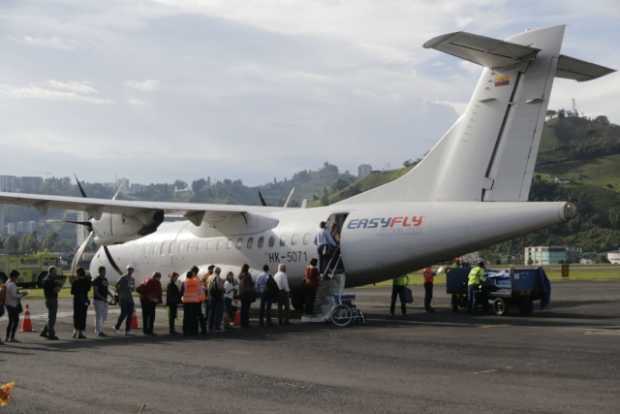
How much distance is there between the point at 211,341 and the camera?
17000 millimetres

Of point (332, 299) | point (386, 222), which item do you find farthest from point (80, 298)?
point (386, 222)

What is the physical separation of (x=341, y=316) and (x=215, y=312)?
3.20 m

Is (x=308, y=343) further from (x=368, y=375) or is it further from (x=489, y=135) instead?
(x=489, y=135)

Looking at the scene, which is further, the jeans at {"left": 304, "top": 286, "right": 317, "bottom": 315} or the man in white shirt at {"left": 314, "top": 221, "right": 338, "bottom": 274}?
the man in white shirt at {"left": 314, "top": 221, "right": 338, "bottom": 274}

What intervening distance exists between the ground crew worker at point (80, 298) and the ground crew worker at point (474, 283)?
10425mm

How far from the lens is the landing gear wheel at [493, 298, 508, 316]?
2141 centimetres

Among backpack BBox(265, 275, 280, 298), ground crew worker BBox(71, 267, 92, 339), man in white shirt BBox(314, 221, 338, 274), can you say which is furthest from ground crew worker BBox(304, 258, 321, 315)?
ground crew worker BBox(71, 267, 92, 339)

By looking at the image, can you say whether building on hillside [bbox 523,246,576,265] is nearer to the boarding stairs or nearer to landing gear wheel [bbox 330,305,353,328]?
the boarding stairs

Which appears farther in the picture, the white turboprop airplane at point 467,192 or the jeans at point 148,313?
the jeans at point 148,313

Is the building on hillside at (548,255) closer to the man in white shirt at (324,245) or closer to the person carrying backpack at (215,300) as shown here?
the man in white shirt at (324,245)

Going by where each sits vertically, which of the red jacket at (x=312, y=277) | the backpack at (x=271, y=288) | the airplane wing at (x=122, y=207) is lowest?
the backpack at (x=271, y=288)

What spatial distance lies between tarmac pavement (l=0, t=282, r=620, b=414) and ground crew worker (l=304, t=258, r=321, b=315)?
35.7 inches

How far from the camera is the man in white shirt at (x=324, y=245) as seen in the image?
68.5ft

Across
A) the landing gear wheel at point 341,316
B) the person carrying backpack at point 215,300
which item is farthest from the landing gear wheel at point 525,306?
the person carrying backpack at point 215,300
